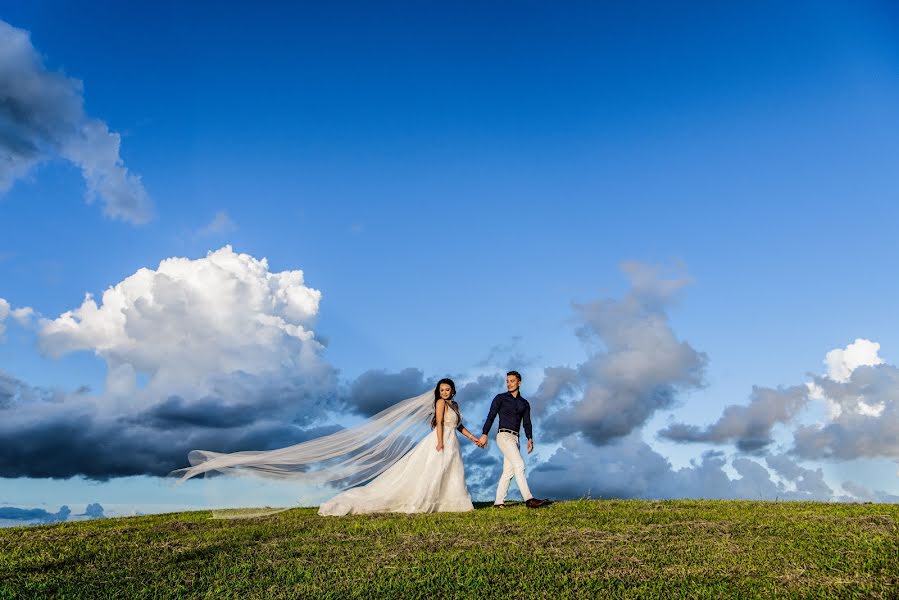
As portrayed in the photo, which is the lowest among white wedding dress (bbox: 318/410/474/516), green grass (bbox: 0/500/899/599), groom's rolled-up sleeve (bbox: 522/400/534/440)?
green grass (bbox: 0/500/899/599)

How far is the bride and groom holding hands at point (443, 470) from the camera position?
15.1 m

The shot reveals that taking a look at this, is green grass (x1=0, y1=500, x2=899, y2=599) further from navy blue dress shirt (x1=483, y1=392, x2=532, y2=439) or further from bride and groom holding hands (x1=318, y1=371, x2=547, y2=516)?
navy blue dress shirt (x1=483, y1=392, x2=532, y2=439)

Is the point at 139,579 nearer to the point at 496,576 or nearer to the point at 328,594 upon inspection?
the point at 328,594

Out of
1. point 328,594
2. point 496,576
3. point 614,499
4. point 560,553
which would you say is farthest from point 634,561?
point 614,499

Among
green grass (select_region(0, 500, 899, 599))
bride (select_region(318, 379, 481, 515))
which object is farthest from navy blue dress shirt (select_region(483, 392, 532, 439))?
green grass (select_region(0, 500, 899, 599))

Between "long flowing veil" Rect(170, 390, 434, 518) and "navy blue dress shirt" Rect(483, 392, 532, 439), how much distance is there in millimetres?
1506

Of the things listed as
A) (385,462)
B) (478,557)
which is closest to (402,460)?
(385,462)

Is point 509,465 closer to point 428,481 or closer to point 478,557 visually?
point 428,481

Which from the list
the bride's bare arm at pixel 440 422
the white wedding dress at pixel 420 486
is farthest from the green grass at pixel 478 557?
the bride's bare arm at pixel 440 422

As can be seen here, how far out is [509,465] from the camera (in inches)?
619

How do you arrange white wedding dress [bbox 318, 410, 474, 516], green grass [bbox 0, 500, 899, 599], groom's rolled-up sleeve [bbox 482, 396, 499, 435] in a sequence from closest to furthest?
1. green grass [bbox 0, 500, 899, 599]
2. white wedding dress [bbox 318, 410, 474, 516]
3. groom's rolled-up sleeve [bbox 482, 396, 499, 435]

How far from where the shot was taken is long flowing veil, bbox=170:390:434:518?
1597cm

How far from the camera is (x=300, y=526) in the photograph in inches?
507

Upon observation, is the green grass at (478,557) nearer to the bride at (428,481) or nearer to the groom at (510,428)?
the bride at (428,481)
